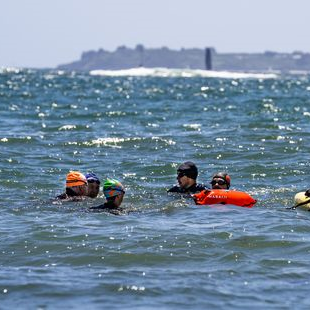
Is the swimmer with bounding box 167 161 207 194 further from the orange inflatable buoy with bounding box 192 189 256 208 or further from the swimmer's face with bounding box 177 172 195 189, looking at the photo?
the orange inflatable buoy with bounding box 192 189 256 208

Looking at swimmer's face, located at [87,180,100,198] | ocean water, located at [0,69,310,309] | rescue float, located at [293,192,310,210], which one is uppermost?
swimmer's face, located at [87,180,100,198]

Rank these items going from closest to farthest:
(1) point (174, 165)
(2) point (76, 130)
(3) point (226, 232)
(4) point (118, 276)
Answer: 1. (4) point (118, 276)
2. (3) point (226, 232)
3. (1) point (174, 165)
4. (2) point (76, 130)

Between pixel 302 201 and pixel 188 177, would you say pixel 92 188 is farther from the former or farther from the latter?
pixel 302 201

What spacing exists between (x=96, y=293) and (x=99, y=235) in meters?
2.79

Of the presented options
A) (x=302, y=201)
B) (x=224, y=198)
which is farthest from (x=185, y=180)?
(x=302, y=201)

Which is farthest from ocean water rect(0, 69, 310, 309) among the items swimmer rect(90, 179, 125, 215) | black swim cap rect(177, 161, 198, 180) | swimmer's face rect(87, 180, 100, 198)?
black swim cap rect(177, 161, 198, 180)

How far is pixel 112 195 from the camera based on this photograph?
13594mm

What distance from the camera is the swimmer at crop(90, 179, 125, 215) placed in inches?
530

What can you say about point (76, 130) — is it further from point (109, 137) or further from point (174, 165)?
point (174, 165)

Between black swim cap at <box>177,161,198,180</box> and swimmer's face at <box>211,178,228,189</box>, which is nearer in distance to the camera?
swimmer's face at <box>211,178,228,189</box>

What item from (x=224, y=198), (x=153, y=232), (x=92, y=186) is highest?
(x=92, y=186)

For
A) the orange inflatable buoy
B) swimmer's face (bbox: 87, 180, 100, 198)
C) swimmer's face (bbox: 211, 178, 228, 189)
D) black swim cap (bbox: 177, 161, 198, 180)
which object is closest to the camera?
the orange inflatable buoy

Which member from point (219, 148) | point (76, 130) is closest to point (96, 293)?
point (219, 148)

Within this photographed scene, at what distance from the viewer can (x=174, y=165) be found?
67.5 ft
